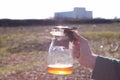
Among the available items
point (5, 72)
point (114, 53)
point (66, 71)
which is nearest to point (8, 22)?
point (114, 53)

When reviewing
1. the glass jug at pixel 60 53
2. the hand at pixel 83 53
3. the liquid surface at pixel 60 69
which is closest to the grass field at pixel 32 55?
the glass jug at pixel 60 53

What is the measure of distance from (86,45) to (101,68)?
0.18 metres

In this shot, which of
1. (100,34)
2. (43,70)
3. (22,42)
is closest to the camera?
(43,70)

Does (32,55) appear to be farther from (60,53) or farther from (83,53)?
(83,53)

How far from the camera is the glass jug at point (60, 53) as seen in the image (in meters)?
2.66

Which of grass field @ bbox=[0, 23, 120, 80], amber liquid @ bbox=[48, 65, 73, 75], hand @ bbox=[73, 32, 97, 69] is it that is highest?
hand @ bbox=[73, 32, 97, 69]

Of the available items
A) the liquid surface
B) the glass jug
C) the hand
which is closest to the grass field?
the glass jug

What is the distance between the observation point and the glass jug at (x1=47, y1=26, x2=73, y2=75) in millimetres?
2656

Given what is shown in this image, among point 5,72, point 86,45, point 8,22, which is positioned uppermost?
point 86,45

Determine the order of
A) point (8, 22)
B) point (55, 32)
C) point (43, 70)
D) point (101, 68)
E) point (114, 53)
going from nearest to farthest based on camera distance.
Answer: point (101, 68) → point (55, 32) → point (43, 70) → point (114, 53) → point (8, 22)

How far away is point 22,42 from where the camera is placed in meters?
20.5

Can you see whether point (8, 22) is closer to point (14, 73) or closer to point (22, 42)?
point (22, 42)

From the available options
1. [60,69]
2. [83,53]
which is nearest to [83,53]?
[83,53]

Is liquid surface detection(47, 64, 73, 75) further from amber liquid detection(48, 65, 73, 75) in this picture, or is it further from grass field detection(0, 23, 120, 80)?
grass field detection(0, 23, 120, 80)
